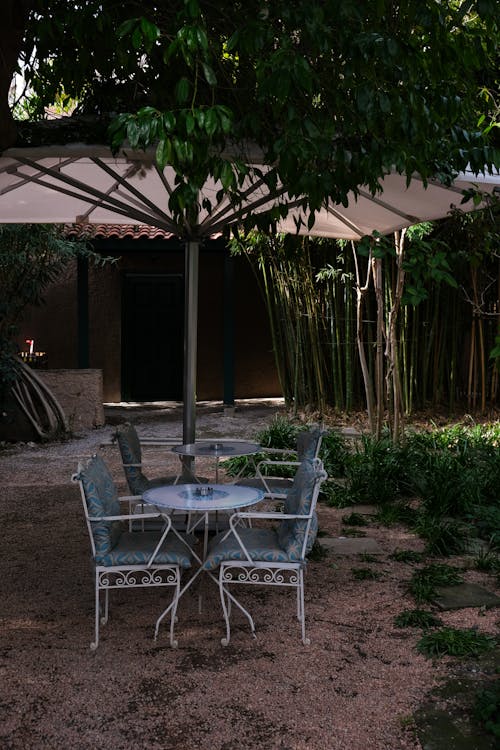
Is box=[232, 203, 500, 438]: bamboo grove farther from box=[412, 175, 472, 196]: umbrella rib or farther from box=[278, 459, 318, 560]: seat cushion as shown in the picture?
box=[278, 459, 318, 560]: seat cushion

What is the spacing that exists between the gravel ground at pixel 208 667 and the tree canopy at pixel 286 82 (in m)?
1.88

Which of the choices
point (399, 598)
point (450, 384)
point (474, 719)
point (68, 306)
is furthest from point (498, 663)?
point (68, 306)

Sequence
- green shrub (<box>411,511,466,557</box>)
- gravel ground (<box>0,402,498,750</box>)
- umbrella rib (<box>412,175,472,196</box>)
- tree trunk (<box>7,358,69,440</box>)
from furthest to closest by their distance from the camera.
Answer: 1. tree trunk (<box>7,358,69,440</box>)
2. green shrub (<box>411,511,466,557</box>)
3. umbrella rib (<box>412,175,472,196</box>)
4. gravel ground (<box>0,402,498,750</box>)

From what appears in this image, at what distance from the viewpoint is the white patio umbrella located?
14.9 feet

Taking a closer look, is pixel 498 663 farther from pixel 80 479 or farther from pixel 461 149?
pixel 461 149

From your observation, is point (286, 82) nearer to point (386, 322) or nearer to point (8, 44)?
point (8, 44)

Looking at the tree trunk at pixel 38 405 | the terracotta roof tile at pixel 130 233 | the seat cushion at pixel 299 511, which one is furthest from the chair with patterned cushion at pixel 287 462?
the terracotta roof tile at pixel 130 233

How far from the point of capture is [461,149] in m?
4.24

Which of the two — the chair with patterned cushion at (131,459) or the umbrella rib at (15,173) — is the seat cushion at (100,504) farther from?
the umbrella rib at (15,173)

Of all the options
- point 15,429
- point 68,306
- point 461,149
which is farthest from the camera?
point 68,306

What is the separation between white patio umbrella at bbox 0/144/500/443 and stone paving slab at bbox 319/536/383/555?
112cm

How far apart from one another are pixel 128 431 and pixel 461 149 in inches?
96.3

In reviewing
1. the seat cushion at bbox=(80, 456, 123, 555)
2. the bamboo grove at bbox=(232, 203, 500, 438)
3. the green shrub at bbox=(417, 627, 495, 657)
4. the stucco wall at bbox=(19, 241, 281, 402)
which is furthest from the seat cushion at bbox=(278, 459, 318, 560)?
the stucco wall at bbox=(19, 241, 281, 402)

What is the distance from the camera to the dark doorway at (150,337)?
1241cm
